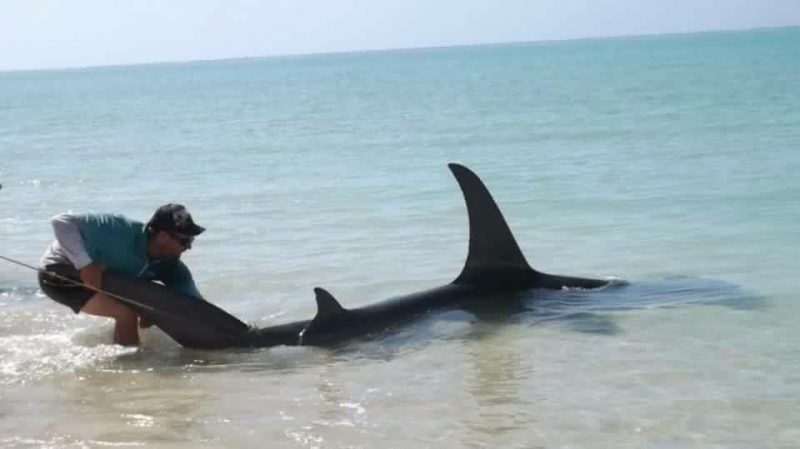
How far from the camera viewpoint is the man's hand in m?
7.85

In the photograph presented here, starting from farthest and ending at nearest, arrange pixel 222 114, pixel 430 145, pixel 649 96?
pixel 222 114, pixel 649 96, pixel 430 145

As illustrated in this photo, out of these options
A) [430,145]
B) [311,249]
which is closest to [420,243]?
[311,249]

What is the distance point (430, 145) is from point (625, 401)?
75.1 ft

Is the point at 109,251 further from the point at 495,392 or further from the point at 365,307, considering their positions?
the point at 495,392

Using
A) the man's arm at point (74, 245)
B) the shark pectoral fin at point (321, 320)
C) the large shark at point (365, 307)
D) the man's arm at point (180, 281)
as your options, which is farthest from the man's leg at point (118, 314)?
the shark pectoral fin at point (321, 320)

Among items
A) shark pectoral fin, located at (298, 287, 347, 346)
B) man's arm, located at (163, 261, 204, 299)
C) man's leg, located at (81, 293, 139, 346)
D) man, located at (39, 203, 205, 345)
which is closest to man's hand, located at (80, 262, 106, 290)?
man, located at (39, 203, 205, 345)

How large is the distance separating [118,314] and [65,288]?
38cm

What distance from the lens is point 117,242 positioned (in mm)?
7988

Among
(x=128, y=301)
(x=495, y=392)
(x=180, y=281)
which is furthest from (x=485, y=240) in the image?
(x=128, y=301)

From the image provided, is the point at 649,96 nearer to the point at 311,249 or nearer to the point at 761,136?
the point at 761,136

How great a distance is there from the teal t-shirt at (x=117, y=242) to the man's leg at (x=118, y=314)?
23cm

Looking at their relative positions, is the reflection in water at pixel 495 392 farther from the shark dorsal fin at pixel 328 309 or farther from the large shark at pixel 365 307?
the shark dorsal fin at pixel 328 309

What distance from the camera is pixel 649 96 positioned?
4719 centimetres

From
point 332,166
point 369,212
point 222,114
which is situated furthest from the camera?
point 222,114
